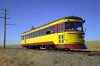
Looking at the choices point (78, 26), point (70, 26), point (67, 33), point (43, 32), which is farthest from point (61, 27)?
point (43, 32)

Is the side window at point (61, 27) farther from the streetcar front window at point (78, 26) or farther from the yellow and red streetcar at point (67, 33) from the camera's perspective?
the streetcar front window at point (78, 26)

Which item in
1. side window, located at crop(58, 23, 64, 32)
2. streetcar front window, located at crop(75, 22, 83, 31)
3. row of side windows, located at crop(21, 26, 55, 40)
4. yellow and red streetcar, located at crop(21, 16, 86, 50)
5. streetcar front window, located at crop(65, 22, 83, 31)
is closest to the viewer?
yellow and red streetcar, located at crop(21, 16, 86, 50)

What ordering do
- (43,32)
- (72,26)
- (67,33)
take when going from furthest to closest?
(43,32) < (72,26) < (67,33)

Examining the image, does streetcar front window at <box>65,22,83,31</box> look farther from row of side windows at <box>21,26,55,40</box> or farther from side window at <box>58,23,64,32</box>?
row of side windows at <box>21,26,55,40</box>

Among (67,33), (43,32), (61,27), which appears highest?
(61,27)

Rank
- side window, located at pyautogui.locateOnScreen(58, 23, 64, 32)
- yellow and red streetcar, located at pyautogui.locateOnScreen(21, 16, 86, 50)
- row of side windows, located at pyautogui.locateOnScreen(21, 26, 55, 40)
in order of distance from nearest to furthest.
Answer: yellow and red streetcar, located at pyautogui.locateOnScreen(21, 16, 86, 50)
side window, located at pyautogui.locateOnScreen(58, 23, 64, 32)
row of side windows, located at pyautogui.locateOnScreen(21, 26, 55, 40)

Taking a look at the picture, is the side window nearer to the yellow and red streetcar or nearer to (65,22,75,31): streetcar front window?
the yellow and red streetcar

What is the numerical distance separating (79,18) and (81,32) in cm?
157

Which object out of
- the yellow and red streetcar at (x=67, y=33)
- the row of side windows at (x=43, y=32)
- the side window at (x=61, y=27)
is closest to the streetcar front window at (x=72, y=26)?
the yellow and red streetcar at (x=67, y=33)

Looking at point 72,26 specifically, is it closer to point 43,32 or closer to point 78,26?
point 78,26

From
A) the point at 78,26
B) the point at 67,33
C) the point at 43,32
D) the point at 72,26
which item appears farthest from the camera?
the point at 43,32

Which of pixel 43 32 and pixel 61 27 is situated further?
pixel 43 32

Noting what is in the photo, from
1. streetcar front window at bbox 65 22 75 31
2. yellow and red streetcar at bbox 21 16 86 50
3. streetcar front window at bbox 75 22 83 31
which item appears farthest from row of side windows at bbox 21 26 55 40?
streetcar front window at bbox 75 22 83 31

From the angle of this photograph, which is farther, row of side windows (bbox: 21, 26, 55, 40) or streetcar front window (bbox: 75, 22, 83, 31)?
row of side windows (bbox: 21, 26, 55, 40)
